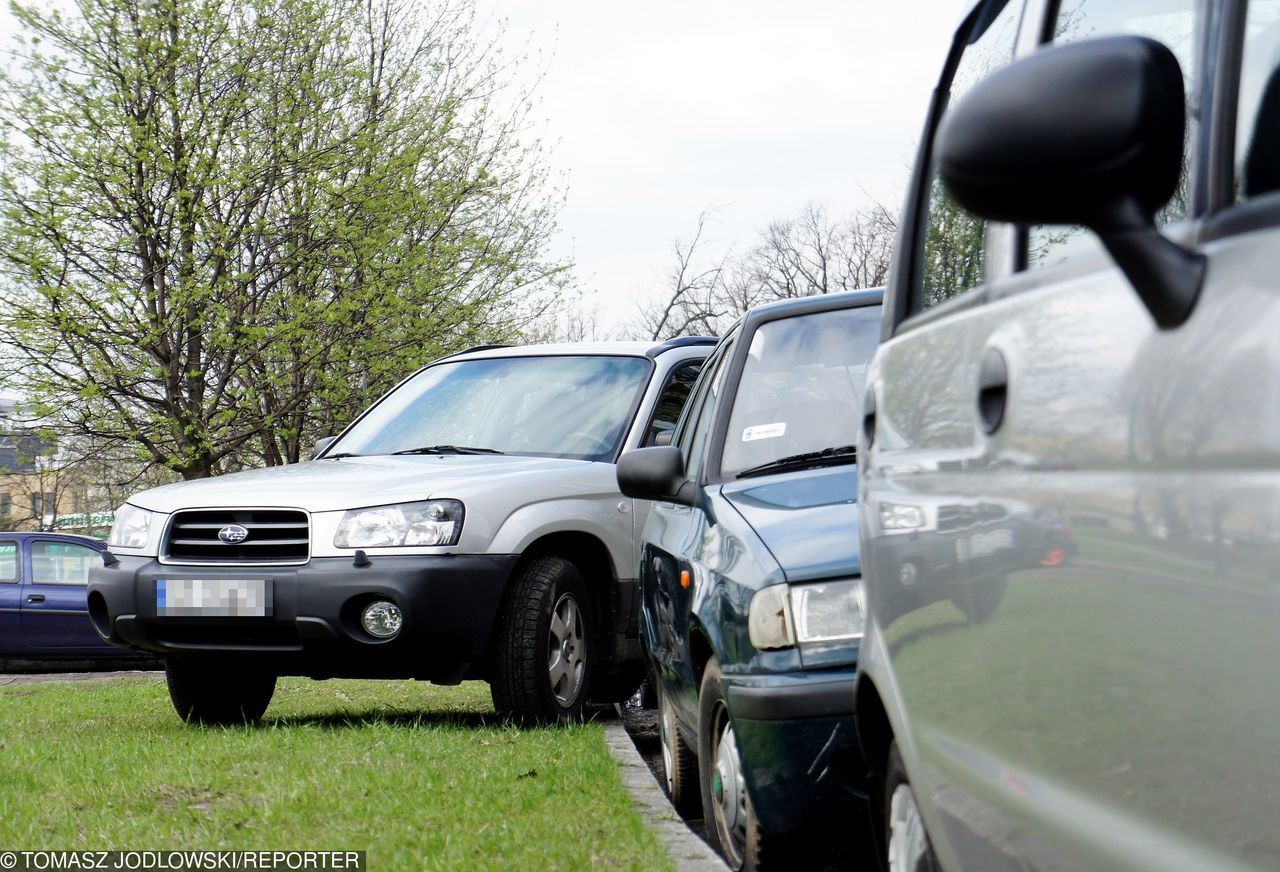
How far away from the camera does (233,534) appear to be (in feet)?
21.9

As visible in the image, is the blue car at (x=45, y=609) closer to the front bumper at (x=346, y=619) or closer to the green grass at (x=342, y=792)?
the green grass at (x=342, y=792)

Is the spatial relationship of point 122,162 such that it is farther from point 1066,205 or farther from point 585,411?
point 1066,205

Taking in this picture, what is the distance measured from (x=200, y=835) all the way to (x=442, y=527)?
2.32 m

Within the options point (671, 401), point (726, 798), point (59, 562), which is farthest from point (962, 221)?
point (59, 562)

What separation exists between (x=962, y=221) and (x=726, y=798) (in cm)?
207

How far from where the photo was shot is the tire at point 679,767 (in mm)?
5285

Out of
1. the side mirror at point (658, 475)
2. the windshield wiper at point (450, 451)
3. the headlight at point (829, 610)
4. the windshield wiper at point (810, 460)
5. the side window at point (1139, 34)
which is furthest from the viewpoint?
the windshield wiper at point (450, 451)

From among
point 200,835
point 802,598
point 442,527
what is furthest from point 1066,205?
point 442,527

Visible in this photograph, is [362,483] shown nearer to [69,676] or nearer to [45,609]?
[45,609]

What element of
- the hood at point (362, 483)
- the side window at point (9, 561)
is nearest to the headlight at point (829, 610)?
the hood at point (362, 483)

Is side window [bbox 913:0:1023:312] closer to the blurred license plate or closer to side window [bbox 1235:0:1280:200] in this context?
side window [bbox 1235:0:1280:200]

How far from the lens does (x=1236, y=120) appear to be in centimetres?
153

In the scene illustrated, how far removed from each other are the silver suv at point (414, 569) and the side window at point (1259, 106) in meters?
5.16

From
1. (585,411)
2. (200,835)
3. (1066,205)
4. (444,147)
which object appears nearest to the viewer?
(1066,205)
